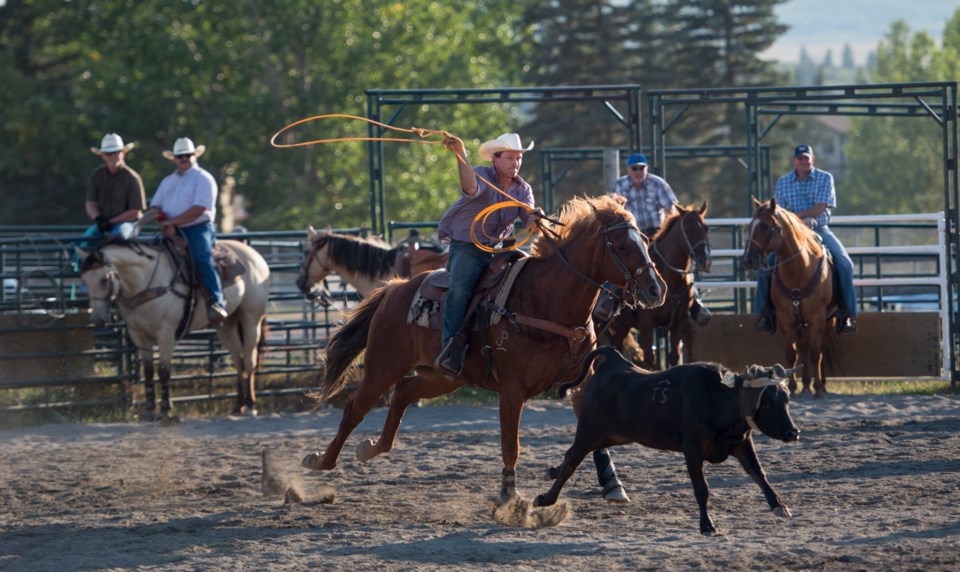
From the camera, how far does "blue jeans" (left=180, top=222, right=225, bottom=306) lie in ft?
40.7

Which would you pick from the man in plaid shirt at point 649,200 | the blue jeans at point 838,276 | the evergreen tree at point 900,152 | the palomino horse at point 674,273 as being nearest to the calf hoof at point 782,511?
the palomino horse at point 674,273

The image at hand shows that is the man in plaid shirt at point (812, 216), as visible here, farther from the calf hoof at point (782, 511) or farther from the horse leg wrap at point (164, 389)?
the calf hoof at point (782, 511)

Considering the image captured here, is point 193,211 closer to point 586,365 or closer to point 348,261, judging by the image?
point 348,261

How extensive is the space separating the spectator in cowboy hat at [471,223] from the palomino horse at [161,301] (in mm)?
5170

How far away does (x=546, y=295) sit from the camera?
7441 mm

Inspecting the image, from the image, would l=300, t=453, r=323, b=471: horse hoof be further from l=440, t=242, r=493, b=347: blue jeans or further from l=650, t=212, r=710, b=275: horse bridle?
l=650, t=212, r=710, b=275: horse bridle

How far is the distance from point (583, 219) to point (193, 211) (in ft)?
19.4

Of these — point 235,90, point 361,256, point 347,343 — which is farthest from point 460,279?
point 235,90

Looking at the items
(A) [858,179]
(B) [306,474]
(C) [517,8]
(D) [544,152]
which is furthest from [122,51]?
(A) [858,179]

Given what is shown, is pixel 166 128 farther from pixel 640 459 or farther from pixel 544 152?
pixel 640 459

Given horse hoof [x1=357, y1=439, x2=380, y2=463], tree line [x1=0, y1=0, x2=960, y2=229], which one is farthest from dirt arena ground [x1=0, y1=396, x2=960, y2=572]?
tree line [x1=0, y1=0, x2=960, y2=229]

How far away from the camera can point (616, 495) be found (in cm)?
745

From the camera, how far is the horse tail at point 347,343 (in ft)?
28.1

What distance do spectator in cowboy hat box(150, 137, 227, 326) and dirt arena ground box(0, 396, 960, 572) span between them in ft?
5.13
